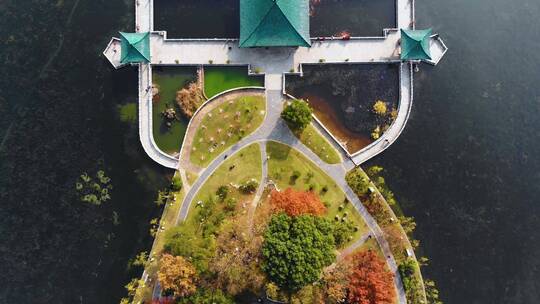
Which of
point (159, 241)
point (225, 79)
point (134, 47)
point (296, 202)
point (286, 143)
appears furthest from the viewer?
point (225, 79)

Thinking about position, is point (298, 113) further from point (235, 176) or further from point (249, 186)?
point (235, 176)

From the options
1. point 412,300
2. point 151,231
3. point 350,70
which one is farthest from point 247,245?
point 350,70

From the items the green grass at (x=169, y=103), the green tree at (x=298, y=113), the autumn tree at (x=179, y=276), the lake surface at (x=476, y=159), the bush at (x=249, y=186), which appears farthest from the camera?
the lake surface at (x=476, y=159)

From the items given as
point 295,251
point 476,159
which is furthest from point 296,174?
point 476,159

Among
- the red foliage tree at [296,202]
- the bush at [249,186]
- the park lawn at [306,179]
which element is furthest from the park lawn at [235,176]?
the red foliage tree at [296,202]

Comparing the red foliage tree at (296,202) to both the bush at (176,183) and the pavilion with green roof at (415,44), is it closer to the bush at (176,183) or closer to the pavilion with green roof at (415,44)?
the bush at (176,183)
